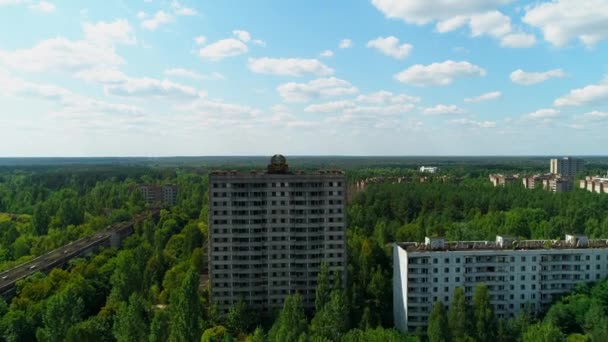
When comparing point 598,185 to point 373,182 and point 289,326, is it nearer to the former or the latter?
point 373,182

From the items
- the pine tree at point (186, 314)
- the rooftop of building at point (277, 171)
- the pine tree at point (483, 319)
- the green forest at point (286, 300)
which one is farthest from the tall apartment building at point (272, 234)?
the pine tree at point (483, 319)

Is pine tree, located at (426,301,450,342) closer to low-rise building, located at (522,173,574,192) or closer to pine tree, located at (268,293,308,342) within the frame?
pine tree, located at (268,293,308,342)

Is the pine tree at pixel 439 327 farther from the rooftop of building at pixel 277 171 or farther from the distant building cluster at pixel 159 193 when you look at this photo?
the distant building cluster at pixel 159 193

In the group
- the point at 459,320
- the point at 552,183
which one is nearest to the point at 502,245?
the point at 459,320

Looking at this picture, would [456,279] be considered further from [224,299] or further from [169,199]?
[169,199]

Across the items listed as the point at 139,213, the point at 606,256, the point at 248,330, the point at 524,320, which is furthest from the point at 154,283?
the point at 139,213

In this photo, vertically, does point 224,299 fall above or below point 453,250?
below
